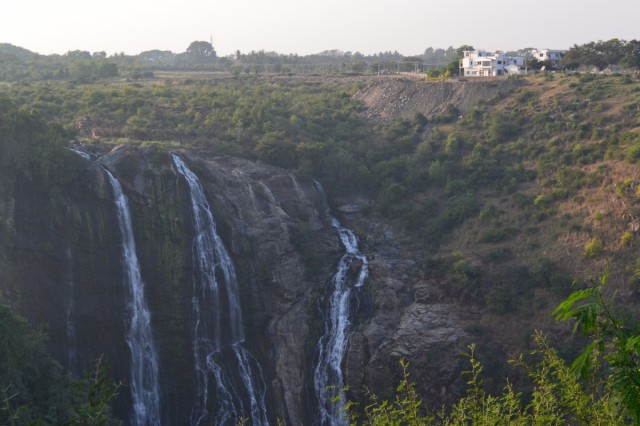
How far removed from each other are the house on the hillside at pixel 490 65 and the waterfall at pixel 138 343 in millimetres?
48817

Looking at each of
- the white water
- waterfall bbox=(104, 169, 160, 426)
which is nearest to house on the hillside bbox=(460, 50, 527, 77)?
waterfall bbox=(104, 169, 160, 426)

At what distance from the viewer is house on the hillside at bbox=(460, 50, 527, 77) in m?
79.2

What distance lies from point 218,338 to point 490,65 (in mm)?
52722

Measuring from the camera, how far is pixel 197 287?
38.5 meters

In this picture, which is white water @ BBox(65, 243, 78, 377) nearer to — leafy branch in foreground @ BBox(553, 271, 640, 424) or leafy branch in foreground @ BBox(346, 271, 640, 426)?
leafy branch in foreground @ BBox(346, 271, 640, 426)

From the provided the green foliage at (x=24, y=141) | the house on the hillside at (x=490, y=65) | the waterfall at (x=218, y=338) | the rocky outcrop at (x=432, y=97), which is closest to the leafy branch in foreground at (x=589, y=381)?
the waterfall at (x=218, y=338)

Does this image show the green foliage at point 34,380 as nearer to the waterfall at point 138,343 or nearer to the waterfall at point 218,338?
the waterfall at point 138,343

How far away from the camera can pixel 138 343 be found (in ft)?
118

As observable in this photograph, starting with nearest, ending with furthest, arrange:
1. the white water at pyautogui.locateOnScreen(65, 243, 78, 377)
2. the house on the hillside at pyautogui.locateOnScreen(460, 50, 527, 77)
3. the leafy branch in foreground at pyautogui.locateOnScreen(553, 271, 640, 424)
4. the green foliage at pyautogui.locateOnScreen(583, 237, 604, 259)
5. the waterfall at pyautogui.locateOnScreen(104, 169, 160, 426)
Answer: the leafy branch in foreground at pyautogui.locateOnScreen(553, 271, 640, 424), the white water at pyautogui.locateOnScreen(65, 243, 78, 377), the waterfall at pyautogui.locateOnScreen(104, 169, 160, 426), the green foliage at pyautogui.locateOnScreen(583, 237, 604, 259), the house on the hillside at pyautogui.locateOnScreen(460, 50, 527, 77)

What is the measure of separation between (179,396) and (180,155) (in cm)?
1419

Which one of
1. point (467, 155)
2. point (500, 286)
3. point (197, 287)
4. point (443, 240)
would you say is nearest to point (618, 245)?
point (500, 286)

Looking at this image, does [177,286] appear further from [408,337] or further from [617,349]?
[617,349]

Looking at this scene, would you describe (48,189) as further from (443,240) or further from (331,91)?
(331,91)

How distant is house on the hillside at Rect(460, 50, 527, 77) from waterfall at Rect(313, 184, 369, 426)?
4079 cm
